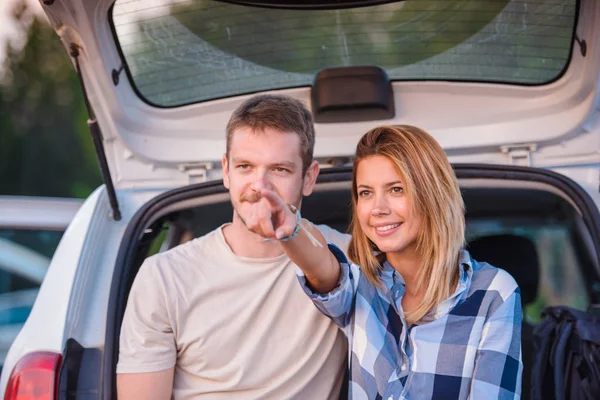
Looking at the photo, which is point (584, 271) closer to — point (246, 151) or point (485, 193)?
point (485, 193)

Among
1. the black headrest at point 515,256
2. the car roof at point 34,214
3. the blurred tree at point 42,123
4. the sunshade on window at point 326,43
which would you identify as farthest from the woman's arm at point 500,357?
the blurred tree at point 42,123

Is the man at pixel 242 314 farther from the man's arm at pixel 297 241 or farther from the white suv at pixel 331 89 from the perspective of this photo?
the white suv at pixel 331 89

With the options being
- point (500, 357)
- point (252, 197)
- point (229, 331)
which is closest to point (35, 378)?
point (229, 331)

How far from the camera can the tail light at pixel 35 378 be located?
1.82m

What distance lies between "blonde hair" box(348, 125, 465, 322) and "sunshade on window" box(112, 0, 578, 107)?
22.4 inches

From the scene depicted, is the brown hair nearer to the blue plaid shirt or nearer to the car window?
the blue plaid shirt

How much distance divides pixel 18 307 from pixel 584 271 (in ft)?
11.6

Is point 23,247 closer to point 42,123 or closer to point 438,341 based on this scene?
point 438,341

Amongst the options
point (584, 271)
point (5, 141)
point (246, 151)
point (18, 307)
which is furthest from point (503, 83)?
point (5, 141)

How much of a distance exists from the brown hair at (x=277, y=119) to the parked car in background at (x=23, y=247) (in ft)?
3.29

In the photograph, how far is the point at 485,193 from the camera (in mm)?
2594

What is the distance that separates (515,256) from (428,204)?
44.4 inches

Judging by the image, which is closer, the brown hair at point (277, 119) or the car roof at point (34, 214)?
the brown hair at point (277, 119)

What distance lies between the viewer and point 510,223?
9.39ft
